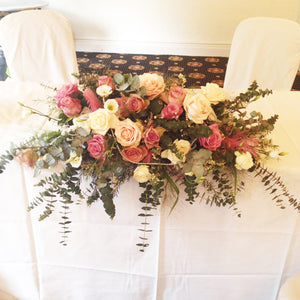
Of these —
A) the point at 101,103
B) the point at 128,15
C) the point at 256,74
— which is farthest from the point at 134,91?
the point at 128,15

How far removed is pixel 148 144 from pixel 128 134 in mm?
61

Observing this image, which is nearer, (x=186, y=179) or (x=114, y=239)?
(x=186, y=179)

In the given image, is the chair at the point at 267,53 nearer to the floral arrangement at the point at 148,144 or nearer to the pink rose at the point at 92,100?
the floral arrangement at the point at 148,144

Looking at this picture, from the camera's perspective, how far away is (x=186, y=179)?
854mm

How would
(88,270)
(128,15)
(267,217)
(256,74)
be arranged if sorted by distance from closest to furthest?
1. (267,217)
2. (88,270)
3. (256,74)
4. (128,15)

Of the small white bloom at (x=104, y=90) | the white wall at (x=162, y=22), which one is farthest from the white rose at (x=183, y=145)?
the white wall at (x=162, y=22)

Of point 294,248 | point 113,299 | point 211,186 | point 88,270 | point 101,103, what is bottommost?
point 113,299

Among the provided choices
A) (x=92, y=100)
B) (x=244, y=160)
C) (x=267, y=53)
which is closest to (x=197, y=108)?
(x=244, y=160)

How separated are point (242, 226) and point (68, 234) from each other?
1.80 feet

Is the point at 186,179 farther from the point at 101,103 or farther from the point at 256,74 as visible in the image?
the point at 256,74

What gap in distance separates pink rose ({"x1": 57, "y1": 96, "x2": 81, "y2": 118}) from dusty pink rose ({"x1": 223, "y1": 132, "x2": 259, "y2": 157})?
408 millimetres

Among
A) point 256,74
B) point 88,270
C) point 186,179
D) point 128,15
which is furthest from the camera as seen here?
point 128,15

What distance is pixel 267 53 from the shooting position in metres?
1.84

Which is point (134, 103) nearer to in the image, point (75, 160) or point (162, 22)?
point (75, 160)
